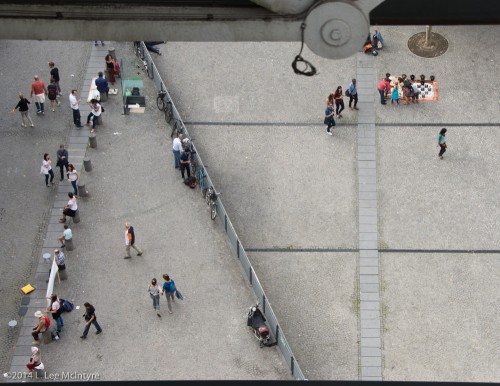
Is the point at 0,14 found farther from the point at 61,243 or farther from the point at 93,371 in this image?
the point at 61,243

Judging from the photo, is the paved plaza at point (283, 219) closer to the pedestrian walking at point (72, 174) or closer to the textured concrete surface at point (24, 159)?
the textured concrete surface at point (24, 159)

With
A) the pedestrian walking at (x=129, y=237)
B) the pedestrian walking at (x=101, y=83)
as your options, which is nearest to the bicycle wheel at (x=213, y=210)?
the pedestrian walking at (x=129, y=237)

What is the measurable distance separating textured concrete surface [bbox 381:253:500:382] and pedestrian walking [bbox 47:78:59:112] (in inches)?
476

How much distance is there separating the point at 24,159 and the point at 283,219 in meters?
8.36

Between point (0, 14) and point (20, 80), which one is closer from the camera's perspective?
point (0, 14)

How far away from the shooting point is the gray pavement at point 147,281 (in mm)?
27047

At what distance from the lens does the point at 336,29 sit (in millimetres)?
7328

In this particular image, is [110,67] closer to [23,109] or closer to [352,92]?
[23,109]

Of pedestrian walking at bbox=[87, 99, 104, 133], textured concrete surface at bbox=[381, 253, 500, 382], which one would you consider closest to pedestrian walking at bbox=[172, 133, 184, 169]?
pedestrian walking at bbox=[87, 99, 104, 133]

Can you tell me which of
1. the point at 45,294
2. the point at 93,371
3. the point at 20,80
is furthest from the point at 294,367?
the point at 20,80

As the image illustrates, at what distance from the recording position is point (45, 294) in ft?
93.5

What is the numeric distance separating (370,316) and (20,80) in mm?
14909

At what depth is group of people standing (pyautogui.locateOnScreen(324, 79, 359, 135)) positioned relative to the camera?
32750mm

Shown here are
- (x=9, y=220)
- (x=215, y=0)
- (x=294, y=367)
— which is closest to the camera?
(x=215, y=0)
